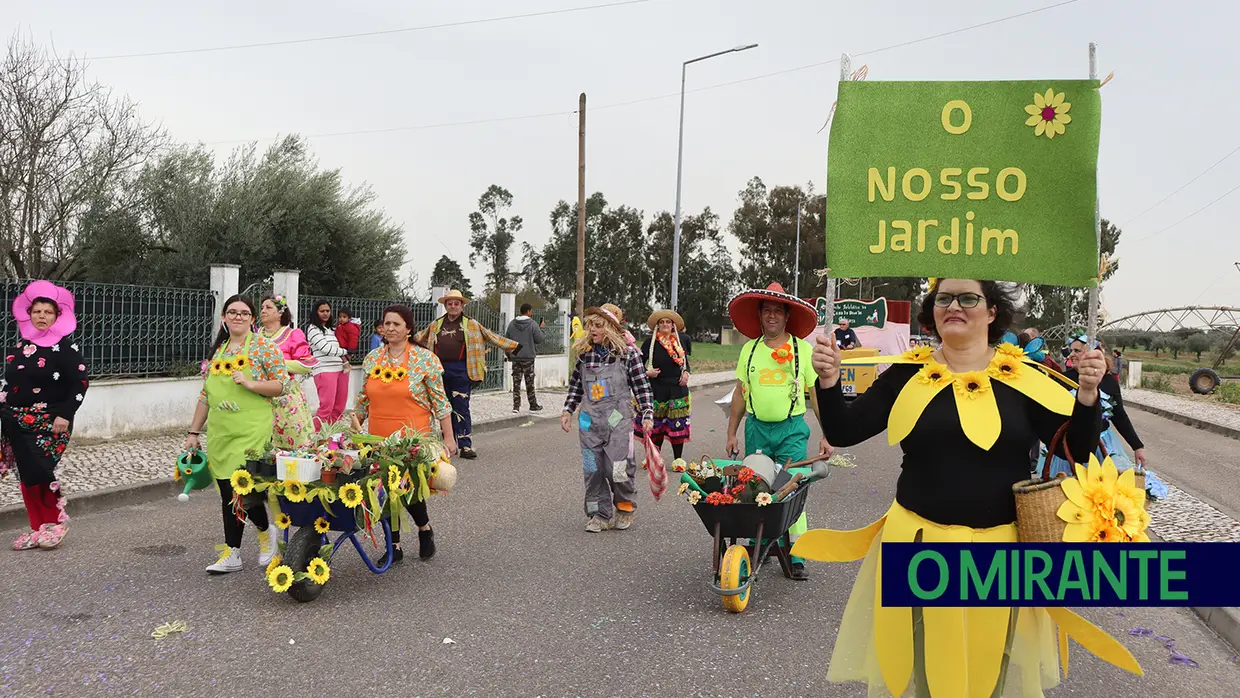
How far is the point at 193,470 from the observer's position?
6.01m

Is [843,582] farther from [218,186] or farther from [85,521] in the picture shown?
[218,186]

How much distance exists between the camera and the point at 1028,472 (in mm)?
2941

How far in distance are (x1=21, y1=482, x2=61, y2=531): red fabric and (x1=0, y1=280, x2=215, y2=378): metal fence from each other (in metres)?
5.66

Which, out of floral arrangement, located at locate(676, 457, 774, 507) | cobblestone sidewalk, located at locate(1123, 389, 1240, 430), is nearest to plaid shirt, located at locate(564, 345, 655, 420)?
floral arrangement, located at locate(676, 457, 774, 507)

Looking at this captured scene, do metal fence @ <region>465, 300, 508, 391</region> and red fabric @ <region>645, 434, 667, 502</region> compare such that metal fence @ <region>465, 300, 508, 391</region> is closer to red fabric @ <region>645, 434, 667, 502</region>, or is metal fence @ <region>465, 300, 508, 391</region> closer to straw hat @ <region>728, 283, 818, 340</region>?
red fabric @ <region>645, 434, 667, 502</region>

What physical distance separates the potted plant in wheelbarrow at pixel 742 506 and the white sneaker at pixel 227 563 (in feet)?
9.60

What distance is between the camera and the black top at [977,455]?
2.85 m

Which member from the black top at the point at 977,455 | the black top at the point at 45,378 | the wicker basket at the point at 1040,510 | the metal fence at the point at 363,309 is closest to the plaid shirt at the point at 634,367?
the black top at the point at 45,378

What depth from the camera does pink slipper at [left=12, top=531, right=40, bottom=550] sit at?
651 centimetres

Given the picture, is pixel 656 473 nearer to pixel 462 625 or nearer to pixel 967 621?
pixel 462 625

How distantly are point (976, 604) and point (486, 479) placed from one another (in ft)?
26.2

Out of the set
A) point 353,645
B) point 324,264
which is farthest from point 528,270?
point 353,645

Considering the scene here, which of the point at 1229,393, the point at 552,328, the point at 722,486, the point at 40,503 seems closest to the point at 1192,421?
the point at 1229,393

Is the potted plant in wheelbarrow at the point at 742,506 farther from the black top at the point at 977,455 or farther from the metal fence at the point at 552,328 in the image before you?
the metal fence at the point at 552,328
